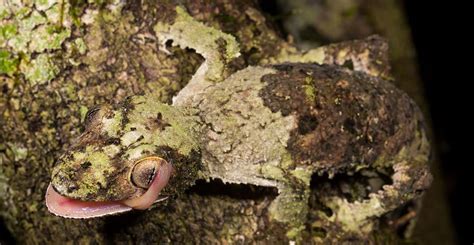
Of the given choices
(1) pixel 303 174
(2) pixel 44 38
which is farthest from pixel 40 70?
(1) pixel 303 174

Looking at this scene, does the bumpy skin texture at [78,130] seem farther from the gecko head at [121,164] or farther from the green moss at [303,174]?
the gecko head at [121,164]

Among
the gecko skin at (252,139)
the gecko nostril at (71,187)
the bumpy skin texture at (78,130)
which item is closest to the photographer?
→ the gecko nostril at (71,187)

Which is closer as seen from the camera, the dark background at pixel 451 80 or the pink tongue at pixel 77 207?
the pink tongue at pixel 77 207

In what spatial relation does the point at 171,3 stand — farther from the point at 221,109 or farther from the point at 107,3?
the point at 221,109

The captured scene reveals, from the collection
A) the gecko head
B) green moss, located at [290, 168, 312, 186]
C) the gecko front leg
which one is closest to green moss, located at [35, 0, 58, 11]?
the gecko front leg

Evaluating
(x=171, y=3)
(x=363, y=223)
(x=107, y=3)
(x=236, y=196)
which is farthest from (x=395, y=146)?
(x=107, y=3)

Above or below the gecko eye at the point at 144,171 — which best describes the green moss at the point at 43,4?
above

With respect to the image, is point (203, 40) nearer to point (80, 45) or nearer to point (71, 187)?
point (80, 45)

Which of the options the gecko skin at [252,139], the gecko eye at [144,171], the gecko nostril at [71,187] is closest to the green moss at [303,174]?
the gecko skin at [252,139]
